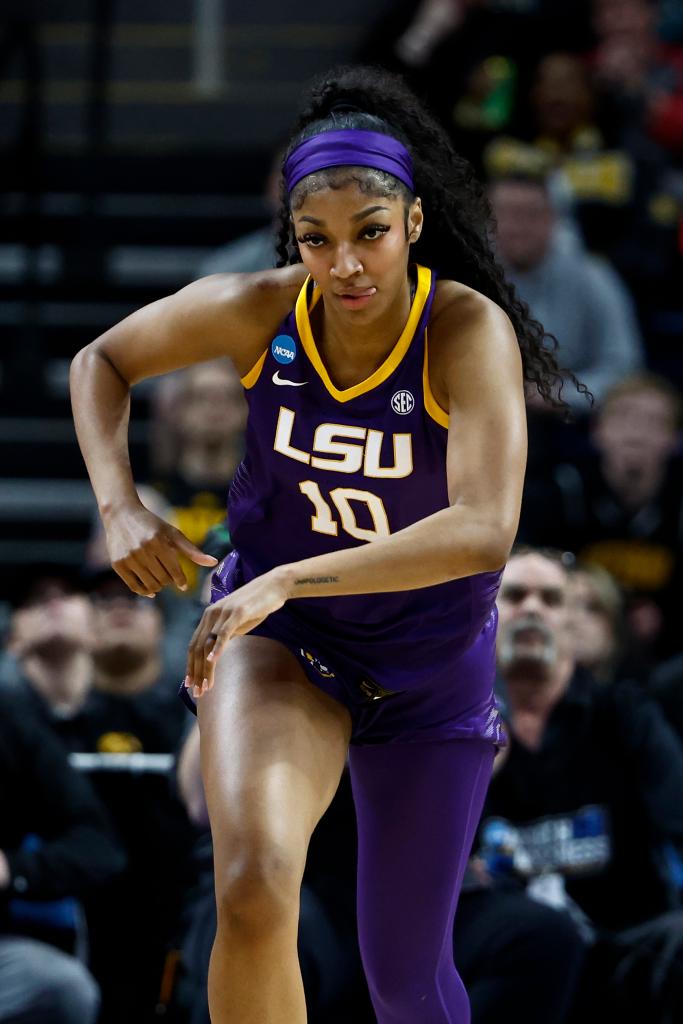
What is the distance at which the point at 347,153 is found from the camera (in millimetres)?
3244

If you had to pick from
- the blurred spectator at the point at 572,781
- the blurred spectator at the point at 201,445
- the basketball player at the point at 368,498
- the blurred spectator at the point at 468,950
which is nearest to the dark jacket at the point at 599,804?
the blurred spectator at the point at 572,781

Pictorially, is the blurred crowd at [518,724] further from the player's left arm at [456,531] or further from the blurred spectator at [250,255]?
the player's left arm at [456,531]

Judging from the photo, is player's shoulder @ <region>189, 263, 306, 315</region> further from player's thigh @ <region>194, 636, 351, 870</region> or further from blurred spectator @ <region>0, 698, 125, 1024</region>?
blurred spectator @ <region>0, 698, 125, 1024</region>

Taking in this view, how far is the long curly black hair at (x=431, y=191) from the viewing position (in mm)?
3434

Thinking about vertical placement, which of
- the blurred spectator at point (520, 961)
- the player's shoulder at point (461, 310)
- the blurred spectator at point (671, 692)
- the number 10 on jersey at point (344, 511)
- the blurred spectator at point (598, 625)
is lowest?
the blurred spectator at point (520, 961)

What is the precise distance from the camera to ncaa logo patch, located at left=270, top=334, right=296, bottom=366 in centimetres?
345

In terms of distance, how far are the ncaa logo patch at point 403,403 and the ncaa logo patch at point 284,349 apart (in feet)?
0.76

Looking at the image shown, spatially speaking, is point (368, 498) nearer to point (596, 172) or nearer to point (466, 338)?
point (466, 338)

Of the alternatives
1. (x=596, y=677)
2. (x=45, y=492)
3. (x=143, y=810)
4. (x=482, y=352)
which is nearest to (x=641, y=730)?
(x=596, y=677)

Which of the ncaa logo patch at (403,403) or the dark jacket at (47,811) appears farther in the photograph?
the dark jacket at (47,811)

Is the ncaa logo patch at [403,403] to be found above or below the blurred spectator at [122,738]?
above

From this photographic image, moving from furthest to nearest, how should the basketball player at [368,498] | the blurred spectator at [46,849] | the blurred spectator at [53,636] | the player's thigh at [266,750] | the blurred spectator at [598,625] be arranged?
the blurred spectator at [598,625], the blurred spectator at [53,636], the blurred spectator at [46,849], the basketball player at [368,498], the player's thigh at [266,750]

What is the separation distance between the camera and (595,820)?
520 cm

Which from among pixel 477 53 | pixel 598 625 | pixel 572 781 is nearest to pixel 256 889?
pixel 572 781
